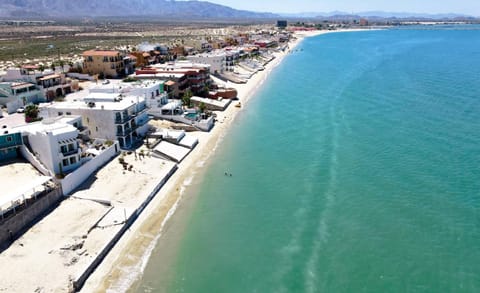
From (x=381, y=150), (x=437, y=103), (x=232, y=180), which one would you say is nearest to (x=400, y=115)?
(x=437, y=103)

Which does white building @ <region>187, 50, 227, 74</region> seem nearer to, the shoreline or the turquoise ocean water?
the turquoise ocean water

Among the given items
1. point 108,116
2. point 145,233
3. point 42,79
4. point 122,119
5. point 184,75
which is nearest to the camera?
point 145,233

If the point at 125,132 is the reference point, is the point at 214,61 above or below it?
above

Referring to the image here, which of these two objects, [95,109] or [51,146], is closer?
[51,146]

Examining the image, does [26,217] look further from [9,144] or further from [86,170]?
[9,144]

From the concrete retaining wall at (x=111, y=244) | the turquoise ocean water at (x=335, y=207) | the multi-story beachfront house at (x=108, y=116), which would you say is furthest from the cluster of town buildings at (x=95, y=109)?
the turquoise ocean water at (x=335, y=207)

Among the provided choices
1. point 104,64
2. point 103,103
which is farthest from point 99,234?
point 104,64

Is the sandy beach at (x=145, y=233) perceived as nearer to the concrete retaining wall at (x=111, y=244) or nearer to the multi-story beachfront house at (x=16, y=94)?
the concrete retaining wall at (x=111, y=244)

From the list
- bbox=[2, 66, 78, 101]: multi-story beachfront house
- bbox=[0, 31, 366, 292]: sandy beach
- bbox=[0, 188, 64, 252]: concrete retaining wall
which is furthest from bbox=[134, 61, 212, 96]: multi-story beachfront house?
bbox=[0, 188, 64, 252]: concrete retaining wall
